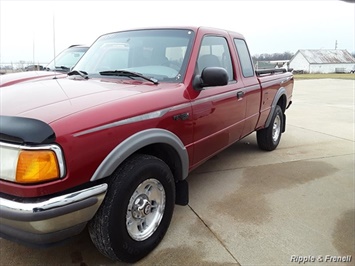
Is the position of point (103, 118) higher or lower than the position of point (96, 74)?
lower

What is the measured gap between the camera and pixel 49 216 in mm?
1839

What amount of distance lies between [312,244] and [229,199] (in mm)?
1081

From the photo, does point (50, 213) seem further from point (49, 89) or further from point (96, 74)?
point (96, 74)

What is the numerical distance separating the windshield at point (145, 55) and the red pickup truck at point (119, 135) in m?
0.01

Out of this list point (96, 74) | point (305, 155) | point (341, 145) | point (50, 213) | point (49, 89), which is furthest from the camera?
point (341, 145)

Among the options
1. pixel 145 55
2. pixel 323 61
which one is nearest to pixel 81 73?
pixel 145 55

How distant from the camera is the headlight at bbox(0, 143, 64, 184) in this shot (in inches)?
71.3

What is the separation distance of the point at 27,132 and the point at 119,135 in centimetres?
58

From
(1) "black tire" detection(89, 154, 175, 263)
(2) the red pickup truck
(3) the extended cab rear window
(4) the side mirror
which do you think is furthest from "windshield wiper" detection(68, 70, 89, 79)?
(3) the extended cab rear window

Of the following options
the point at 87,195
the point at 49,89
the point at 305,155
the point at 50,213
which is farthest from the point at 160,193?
the point at 305,155

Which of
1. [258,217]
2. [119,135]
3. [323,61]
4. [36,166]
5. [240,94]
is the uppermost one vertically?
[323,61]

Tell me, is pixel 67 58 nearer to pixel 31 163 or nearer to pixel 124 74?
pixel 124 74

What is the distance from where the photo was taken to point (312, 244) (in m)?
2.75

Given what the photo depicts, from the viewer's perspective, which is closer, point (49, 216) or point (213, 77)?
point (49, 216)
